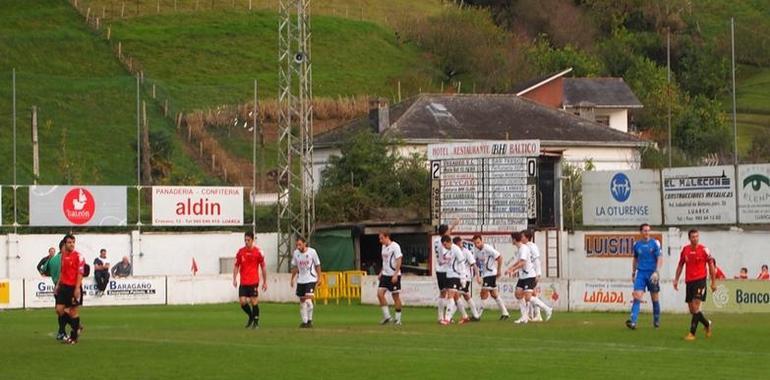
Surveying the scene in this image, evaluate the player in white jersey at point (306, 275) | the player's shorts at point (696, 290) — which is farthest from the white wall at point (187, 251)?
the player's shorts at point (696, 290)

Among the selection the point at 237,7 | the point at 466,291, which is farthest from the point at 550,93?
the point at 466,291

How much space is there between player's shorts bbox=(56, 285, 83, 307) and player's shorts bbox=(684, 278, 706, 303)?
1108cm

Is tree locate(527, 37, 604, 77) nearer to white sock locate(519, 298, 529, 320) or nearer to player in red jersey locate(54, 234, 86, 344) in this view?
white sock locate(519, 298, 529, 320)

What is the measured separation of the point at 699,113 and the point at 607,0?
27.7m

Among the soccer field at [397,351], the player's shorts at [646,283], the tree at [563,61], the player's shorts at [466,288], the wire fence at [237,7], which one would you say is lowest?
the soccer field at [397,351]

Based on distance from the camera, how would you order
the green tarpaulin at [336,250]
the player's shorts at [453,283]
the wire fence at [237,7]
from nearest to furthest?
the player's shorts at [453,283] → the green tarpaulin at [336,250] → the wire fence at [237,7]

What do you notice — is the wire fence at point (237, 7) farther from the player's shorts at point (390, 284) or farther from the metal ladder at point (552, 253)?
the player's shorts at point (390, 284)

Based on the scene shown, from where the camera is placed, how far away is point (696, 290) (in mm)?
27297

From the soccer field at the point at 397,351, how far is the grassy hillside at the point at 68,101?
4089cm

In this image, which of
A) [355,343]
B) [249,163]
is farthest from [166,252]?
[355,343]

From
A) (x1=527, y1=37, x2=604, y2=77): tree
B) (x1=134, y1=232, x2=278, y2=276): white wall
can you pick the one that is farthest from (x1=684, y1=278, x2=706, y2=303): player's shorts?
(x1=527, y1=37, x2=604, y2=77): tree

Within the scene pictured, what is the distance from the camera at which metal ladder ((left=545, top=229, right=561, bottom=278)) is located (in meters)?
48.0

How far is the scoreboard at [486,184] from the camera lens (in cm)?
4778

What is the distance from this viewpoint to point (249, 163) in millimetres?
80438
